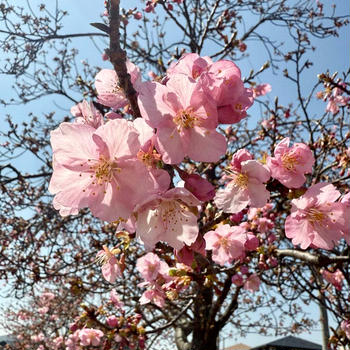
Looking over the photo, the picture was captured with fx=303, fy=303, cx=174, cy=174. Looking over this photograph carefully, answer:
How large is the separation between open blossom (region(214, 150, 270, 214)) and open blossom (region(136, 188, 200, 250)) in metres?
0.25

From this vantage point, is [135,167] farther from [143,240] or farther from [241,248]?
[241,248]

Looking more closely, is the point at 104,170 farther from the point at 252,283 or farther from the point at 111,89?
the point at 252,283

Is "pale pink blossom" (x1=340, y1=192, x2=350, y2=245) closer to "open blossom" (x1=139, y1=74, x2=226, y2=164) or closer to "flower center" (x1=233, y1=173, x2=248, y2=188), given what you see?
"flower center" (x1=233, y1=173, x2=248, y2=188)

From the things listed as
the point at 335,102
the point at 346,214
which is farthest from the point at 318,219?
the point at 335,102

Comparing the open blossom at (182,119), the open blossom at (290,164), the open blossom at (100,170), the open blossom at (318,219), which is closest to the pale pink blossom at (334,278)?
the open blossom at (318,219)

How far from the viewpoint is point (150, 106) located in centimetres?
96

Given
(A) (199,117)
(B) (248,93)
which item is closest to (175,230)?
(A) (199,117)

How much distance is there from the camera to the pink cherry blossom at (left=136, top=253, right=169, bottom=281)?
211 centimetres

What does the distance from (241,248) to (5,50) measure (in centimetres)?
463

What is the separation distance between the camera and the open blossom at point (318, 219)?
4.76ft

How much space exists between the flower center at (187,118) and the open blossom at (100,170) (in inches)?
7.5

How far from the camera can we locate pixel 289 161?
131 cm

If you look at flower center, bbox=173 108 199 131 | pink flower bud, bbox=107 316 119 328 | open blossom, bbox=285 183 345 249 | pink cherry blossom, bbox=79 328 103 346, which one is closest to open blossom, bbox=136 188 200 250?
flower center, bbox=173 108 199 131

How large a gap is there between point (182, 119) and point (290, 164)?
53cm
